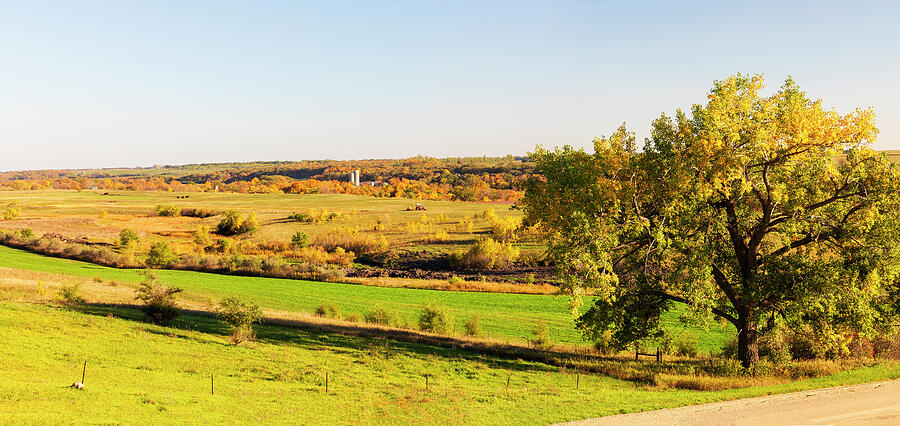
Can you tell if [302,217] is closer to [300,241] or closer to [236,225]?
[236,225]

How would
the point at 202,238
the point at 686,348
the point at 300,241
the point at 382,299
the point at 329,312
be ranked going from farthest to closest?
1. the point at 202,238
2. the point at 300,241
3. the point at 382,299
4. the point at 329,312
5. the point at 686,348

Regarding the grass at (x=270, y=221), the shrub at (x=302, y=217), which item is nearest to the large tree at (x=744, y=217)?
the grass at (x=270, y=221)

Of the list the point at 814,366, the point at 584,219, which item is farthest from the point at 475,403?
the point at 814,366

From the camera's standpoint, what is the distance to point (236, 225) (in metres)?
115

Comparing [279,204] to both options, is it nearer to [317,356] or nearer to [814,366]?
[317,356]

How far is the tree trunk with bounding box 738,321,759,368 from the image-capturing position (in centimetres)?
2792

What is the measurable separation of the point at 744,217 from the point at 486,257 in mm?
61052

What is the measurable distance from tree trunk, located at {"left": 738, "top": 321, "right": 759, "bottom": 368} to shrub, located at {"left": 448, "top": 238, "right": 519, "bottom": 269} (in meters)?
59.0

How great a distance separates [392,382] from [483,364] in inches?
252

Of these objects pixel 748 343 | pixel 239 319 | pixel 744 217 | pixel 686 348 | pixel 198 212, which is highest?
pixel 744 217

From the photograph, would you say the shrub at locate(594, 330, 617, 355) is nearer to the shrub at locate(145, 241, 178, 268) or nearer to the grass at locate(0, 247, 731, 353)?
the grass at locate(0, 247, 731, 353)

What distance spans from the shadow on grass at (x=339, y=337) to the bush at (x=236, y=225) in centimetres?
7790

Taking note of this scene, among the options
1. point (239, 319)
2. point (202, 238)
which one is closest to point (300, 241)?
point (202, 238)

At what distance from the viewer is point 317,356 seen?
29344mm
